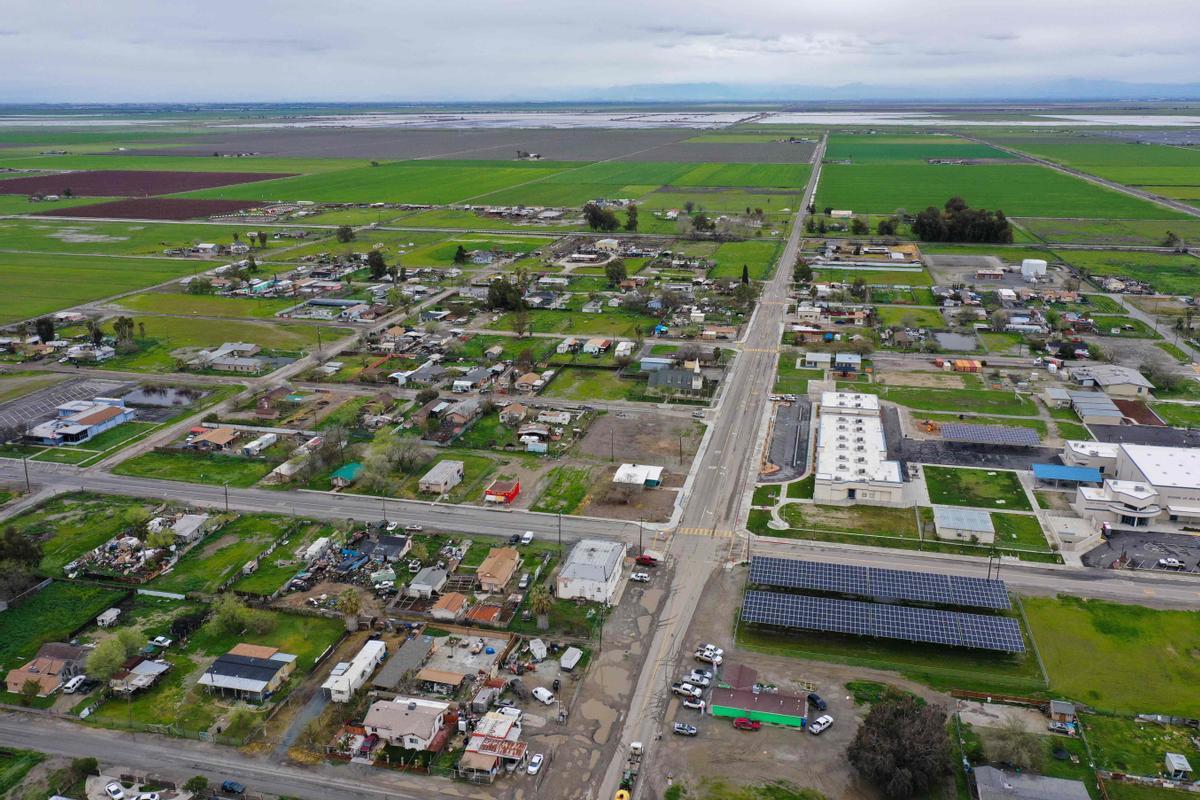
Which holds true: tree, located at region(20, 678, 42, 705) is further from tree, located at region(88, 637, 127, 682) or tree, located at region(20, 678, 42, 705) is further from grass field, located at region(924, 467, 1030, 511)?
grass field, located at region(924, 467, 1030, 511)

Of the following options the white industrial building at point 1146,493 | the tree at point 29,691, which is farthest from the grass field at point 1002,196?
the tree at point 29,691

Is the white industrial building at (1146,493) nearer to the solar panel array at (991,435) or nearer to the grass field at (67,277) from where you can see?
the solar panel array at (991,435)

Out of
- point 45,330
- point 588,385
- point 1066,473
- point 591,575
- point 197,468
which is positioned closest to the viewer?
point 591,575

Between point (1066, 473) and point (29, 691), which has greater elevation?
point (1066, 473)

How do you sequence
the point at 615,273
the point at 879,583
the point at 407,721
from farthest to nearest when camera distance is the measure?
1. the point at 615,273
2. the point at 879,583
3. the point at 407,721

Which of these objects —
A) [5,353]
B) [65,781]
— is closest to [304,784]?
[65,781]

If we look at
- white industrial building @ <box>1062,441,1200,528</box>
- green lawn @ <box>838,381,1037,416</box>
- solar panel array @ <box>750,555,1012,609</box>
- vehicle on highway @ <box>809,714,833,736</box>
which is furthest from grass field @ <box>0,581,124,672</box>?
green lawn @ <box>838,381,1037,416</box>

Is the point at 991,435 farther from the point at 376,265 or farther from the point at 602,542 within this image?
the point at 376,265

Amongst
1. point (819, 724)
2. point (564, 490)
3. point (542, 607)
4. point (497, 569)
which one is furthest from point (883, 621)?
point (564, 490)
